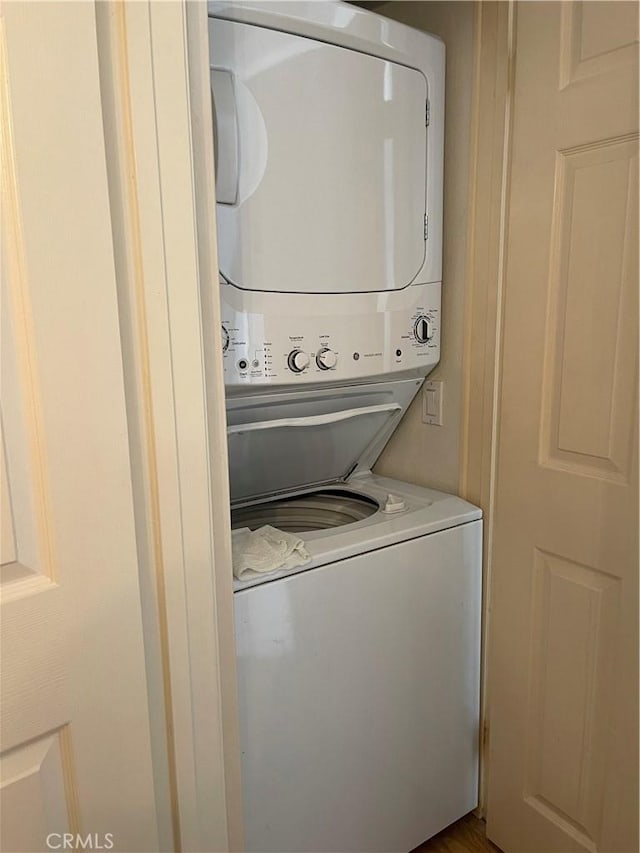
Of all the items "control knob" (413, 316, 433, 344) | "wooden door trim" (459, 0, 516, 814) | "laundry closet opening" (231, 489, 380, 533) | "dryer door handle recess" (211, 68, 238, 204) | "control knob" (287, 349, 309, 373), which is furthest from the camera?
"laundry closet opening" (231, 489, 380, 533)

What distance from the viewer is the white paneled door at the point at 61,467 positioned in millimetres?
711

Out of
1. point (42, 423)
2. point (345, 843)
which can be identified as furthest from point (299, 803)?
point (42, 423)

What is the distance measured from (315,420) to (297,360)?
0.22 m

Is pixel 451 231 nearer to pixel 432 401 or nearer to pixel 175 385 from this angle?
pixel 432 401

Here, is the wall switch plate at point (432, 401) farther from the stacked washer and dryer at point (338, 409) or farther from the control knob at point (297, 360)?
the control knob at point (297, 360)

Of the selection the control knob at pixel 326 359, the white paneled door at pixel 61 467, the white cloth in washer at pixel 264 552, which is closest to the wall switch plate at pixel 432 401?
the control knob at pixel 326 359

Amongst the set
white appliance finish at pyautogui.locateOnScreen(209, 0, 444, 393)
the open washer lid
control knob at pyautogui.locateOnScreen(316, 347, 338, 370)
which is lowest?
the open washer lid

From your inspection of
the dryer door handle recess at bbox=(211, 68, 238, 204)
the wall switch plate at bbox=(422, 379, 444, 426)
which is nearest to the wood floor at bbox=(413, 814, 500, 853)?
the wall switch plate at bbox=(422, 379, 444, 426)

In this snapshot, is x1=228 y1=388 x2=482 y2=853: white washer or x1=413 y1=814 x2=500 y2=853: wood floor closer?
x1=228 y1=388 x2=482 y2=853: white washer

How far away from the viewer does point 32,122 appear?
2.31 feet

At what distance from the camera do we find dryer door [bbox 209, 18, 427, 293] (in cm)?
123

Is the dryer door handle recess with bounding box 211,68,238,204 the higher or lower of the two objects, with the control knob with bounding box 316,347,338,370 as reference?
higher

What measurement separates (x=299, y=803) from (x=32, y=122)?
1.34 m

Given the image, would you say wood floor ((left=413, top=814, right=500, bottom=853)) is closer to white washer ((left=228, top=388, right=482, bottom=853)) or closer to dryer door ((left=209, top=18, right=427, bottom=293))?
white washer ((left=228, top=388, right=482, bottom=853))
